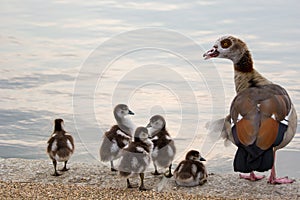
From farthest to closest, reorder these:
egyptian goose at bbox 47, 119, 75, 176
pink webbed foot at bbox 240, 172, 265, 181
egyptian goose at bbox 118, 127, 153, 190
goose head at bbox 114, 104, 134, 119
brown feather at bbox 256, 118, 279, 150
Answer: goose head at bbox 114, 104, 134, 119, egyptian goose at bbox 47, 119, 75, 176, pink webbed foot at bbox 240, 172, 265, 181, egyptian goose at bbox 118, 127, 153, 190, brown feather at bbox 256, 118, 279, 150

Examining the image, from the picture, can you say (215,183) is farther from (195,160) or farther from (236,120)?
(236,120)

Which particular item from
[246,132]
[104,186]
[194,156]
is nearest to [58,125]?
[104,186]

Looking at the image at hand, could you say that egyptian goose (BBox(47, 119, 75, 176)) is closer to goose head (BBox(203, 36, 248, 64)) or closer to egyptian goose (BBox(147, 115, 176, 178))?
egyptian goose (BBox(147, 115, 176, 178))

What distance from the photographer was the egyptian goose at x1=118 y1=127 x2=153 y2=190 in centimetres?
621

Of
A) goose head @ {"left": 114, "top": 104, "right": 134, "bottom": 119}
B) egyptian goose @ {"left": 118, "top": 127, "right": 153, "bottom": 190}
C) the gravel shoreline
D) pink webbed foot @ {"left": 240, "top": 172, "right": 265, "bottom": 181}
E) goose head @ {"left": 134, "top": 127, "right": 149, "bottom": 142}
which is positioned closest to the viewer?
the gravel shoreline

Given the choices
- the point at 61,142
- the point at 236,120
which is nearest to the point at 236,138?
the point at 236,120

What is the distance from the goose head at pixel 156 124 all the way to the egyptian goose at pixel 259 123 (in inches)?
30.2

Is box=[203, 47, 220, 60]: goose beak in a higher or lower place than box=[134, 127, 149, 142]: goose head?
higher

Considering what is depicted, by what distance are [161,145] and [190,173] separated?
1.73 feet

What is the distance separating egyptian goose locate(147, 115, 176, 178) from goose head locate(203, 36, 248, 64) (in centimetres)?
95

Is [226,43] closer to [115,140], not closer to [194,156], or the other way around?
[194,156]

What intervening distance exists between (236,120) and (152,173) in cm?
143

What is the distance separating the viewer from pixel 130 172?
245 inches

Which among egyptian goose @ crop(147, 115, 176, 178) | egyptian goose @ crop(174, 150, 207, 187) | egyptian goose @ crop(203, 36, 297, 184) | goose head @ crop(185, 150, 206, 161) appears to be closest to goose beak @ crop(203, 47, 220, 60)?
egyptian goose @ crop(203, 36, 297, 184)
